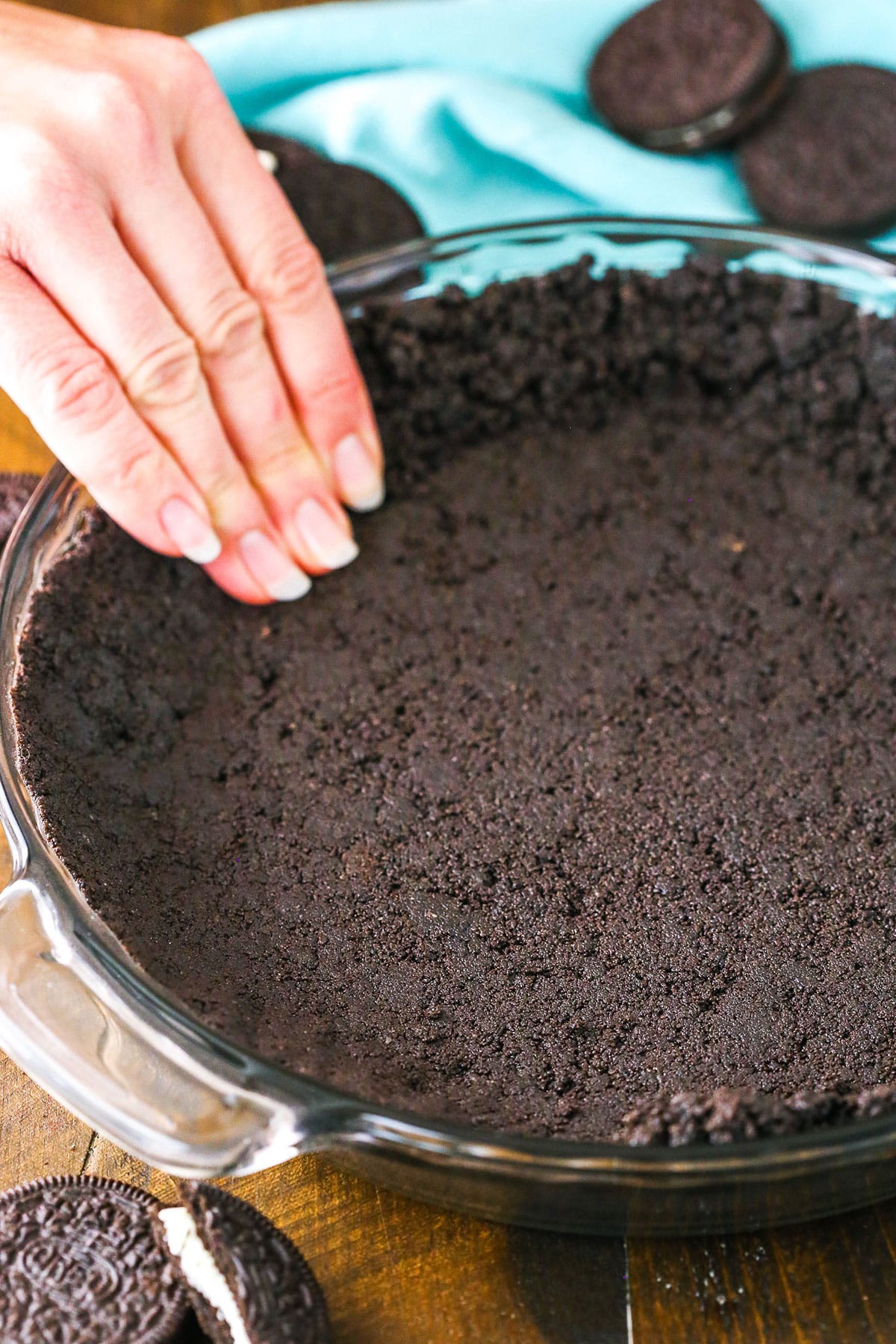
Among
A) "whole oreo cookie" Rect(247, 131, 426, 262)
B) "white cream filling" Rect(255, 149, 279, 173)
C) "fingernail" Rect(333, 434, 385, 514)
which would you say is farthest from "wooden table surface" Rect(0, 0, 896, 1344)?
"white cream filling" Rect(255, 149, 279, 173)

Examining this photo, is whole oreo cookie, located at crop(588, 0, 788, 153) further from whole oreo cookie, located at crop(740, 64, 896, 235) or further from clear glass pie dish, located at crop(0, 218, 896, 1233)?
clear glass pie dish, located at crop(0, 218, 896, 1233)

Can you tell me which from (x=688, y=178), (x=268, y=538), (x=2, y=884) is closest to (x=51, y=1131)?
(x=2, y=884)

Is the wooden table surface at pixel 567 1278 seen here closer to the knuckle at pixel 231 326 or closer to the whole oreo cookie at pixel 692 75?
the knuckle at pixel 231 326

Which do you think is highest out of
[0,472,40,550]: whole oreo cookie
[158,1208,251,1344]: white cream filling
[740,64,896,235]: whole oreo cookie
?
[0,472,40,550]: whole oreo cookie

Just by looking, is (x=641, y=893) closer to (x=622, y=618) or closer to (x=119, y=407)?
(x=622, y=618)

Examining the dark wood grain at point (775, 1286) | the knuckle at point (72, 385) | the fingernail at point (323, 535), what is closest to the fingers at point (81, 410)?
the knuckle at point (72, 385)

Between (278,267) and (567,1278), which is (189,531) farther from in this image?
(567,1278)

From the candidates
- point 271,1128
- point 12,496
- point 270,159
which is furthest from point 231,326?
point 271,1128
